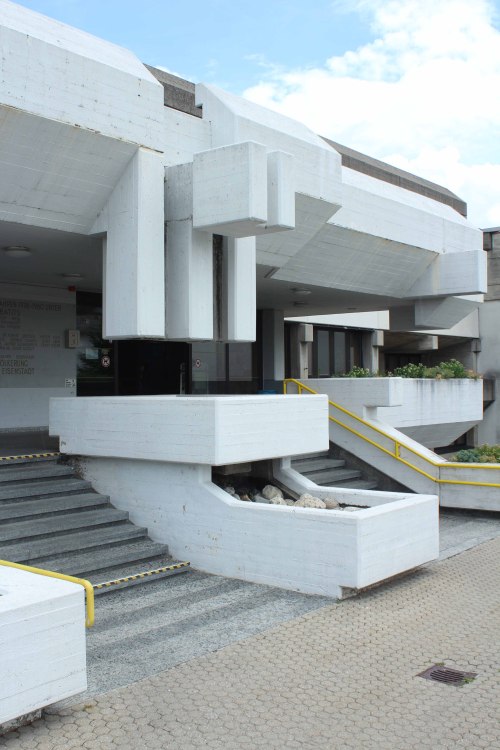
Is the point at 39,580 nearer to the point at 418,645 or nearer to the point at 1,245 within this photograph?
the point at 418,645

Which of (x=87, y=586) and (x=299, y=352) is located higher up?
(x=299, y=352)

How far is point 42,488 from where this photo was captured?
10.4 m

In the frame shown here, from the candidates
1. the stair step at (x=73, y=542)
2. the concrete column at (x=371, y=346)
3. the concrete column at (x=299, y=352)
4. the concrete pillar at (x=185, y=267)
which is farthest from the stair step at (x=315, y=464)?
the concrete column at (x=371, y=346)

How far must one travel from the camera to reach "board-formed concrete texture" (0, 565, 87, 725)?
5.03 m

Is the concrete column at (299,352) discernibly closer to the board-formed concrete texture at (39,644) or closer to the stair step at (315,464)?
the stair step at (315,464)

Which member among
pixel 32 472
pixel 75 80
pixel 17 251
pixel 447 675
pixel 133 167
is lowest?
pixel 447 675

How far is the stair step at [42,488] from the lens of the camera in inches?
392

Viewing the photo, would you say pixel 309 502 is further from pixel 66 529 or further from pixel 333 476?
pixel 333 476

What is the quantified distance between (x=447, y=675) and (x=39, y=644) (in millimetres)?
3484

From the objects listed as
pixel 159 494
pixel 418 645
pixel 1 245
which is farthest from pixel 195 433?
pixel 1 245

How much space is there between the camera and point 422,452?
50.2 feet

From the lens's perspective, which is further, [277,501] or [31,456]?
[31,456]

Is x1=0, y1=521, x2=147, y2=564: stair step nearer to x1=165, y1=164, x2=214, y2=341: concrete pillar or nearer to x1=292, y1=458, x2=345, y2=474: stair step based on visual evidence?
x1=165, y1=164, x2=214, y2=341: concrete pillar

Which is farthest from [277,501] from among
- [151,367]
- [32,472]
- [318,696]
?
[151,367]
